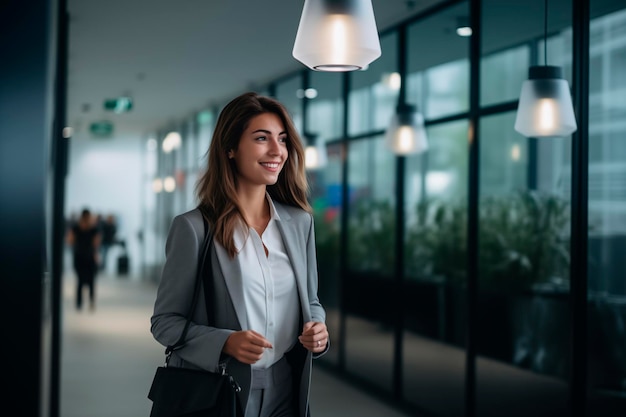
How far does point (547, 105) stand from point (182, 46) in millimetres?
5509

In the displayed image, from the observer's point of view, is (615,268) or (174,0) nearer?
(615,268)

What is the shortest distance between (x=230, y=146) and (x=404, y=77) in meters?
4.84

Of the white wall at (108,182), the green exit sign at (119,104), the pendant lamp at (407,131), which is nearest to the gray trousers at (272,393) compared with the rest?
the pendant lamp at (407,131)

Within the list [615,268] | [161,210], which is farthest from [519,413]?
[161,210]

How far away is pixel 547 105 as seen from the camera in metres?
4.28

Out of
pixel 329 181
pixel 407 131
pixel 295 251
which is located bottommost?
pixel 295 251

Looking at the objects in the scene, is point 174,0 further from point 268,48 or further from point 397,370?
point 397,370

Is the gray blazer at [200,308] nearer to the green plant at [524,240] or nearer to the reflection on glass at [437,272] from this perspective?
the green plant at [524,240]

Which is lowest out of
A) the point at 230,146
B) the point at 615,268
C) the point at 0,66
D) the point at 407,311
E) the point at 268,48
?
the point at 407,311

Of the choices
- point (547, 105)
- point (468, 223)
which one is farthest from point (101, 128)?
point (547, 105)

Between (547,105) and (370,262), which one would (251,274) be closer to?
(547,105)

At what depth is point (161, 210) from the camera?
1962cm

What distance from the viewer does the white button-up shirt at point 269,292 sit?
7.38 feet

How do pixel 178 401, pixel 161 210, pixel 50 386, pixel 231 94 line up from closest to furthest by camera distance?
1. pixel 178 401
2. pixel 50 386
3. pixel 231 94
4. pixel 161 210
